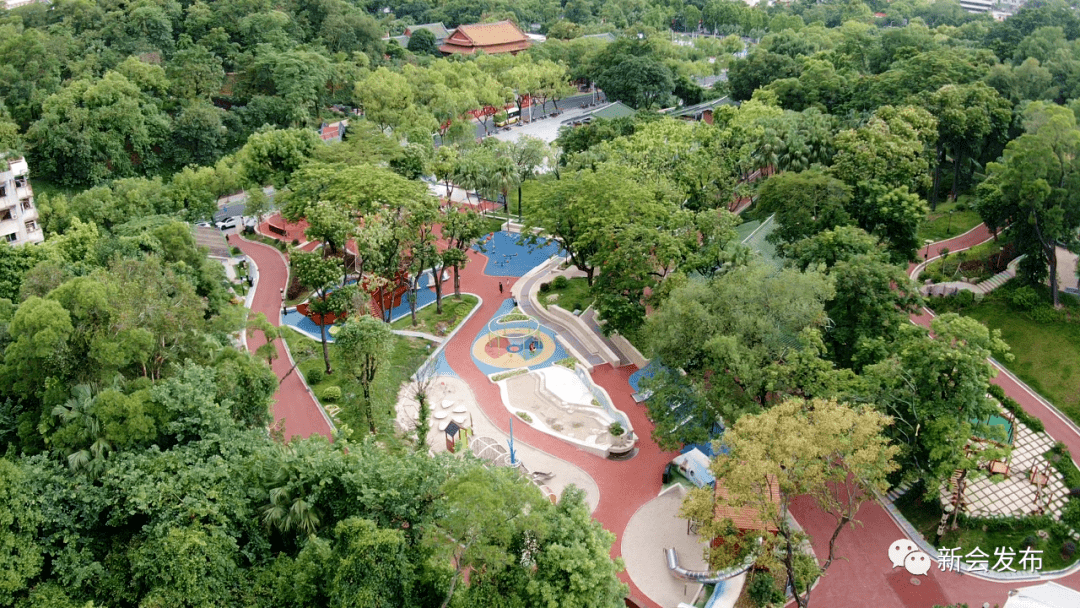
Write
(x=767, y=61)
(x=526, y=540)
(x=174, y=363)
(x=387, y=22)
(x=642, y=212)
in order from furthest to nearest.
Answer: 1. (x=387, y=22)
2. (x=767, y=61)
3. (x=642, y=212)
4. (x=174, y=363)
5. (x=526, y=540)

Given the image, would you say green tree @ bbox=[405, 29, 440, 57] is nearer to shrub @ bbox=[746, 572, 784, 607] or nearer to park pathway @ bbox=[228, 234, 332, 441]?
park pathway @ bbox=[228, 234, 332, 441]

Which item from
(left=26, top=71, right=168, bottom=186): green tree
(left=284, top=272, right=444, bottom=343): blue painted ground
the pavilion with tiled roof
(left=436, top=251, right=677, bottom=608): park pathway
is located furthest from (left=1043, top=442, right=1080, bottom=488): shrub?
the pavilion with tiled roof

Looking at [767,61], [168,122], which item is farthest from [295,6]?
[767,61]

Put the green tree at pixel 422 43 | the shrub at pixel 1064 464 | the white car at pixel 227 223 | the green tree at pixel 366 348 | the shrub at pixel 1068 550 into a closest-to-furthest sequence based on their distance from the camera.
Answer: the shrub at pixel 1068 550 < the shrub at pixel 1064 464 < the green tree at pixel 366 348 < the white car at pixel 227 223 < the green tree at pixel 422 43

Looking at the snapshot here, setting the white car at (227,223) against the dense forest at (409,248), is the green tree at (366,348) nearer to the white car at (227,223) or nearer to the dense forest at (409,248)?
the dense forest at (409,248)

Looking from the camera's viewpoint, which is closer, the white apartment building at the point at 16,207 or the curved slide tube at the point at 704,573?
the curved slide tube at the point at 704,573

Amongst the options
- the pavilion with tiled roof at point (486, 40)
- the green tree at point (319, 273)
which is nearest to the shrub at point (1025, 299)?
the green tree at point (319, 273)

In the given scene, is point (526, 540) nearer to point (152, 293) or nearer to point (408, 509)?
point (408, 509)
